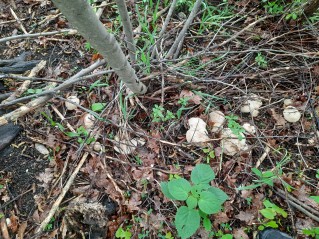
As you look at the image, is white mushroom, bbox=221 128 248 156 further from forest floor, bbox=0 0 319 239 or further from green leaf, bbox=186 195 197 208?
green leaf, bbox=186 195 197 208

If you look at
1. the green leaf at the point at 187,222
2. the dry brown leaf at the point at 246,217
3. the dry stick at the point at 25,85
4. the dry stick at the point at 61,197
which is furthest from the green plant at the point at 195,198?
the dry stick at the point at 25,85

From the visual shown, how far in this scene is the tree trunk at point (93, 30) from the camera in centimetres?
98

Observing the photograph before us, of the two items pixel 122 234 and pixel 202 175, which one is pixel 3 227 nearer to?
pixel 122 234

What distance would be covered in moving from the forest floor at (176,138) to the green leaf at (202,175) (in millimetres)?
175

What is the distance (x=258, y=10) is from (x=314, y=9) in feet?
1.60

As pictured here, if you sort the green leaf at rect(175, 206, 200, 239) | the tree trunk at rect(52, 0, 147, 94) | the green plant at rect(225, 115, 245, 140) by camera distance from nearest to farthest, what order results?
the tree trunk at rect(52, 0, 147, 94)
the green leaf at rect(175, 206, 200, 239)
the green plant at rect(225, 115, 245, 140)

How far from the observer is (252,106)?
2203 millimetres

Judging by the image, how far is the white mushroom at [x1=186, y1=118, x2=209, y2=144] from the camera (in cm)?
205

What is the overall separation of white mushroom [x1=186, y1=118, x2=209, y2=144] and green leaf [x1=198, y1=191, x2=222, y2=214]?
1.55 ft

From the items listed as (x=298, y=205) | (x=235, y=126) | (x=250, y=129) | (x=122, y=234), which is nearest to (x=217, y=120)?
(x=235, y=126)

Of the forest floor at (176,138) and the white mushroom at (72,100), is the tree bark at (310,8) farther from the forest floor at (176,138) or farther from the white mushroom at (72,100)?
the white mushroom at (72,100)

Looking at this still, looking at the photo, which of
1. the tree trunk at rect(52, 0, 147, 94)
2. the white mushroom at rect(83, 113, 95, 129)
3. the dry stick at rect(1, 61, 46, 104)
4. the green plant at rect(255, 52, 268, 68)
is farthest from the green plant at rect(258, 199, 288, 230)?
the dry stick at rect(1, 61, 46, 104)

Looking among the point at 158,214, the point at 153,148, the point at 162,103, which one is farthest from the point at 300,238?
the point at 162,103

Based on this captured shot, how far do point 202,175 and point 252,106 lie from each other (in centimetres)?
82
